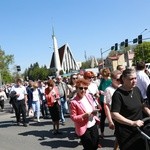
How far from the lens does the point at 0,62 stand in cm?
7338

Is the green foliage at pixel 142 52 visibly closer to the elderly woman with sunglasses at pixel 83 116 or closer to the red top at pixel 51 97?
the red top at pixel 51 97

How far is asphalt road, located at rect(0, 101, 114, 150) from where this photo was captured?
9.09 meters

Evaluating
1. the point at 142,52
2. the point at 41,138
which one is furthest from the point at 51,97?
the point at 142,52

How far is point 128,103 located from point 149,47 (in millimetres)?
107086

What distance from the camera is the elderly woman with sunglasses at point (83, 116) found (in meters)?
6.05

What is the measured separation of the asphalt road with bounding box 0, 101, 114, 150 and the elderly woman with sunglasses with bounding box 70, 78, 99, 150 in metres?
2.07

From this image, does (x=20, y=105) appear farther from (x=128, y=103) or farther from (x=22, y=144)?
(x=128, y=103)

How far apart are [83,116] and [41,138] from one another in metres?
4.89

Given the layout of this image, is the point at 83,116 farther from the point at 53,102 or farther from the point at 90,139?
the point at 53,102

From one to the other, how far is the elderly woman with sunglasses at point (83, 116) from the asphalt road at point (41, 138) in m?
2.07

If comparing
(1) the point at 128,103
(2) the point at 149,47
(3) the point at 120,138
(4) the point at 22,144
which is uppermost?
(2) the point at 149,47

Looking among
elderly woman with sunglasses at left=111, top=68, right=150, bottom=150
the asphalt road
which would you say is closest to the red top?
the asphalt road

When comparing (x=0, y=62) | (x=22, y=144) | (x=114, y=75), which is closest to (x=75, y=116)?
(x=114, y=75)

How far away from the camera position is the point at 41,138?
10617 millimetres
